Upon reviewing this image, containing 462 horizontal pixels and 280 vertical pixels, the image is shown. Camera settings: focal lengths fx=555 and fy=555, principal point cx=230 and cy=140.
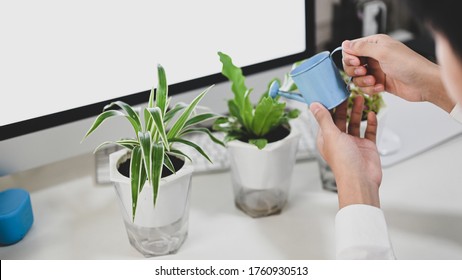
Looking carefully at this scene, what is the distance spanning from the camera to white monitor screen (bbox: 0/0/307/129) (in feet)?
2.07

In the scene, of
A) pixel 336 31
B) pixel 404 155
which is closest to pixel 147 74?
pixel 404 155

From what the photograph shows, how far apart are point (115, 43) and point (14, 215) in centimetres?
25

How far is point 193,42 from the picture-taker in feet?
2.35

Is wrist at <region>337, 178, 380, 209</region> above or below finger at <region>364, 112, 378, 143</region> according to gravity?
below

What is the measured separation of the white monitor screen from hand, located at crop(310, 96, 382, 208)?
0.15 m

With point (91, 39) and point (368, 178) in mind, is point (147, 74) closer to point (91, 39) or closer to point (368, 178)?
point (91, 39)

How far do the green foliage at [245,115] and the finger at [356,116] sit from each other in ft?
0.25

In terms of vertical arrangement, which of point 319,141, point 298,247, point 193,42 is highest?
point 193,42

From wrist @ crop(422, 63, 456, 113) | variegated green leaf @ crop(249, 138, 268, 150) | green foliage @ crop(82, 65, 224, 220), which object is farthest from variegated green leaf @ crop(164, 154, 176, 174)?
wrist @ crop(422, 63, 456, 113)

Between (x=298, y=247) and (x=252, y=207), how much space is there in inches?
3.5

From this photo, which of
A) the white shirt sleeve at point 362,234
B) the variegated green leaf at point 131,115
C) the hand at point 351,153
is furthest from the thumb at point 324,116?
the variegated green leaf at point 131,115

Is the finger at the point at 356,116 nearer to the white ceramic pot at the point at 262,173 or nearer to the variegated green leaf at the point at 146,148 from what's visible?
the white ceramic pot at the point at 262,173

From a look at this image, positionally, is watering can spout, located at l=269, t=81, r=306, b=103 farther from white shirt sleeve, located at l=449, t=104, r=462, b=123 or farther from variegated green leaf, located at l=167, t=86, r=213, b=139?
white shirt sleeve, located at l=449, t=104, r=462, b=123

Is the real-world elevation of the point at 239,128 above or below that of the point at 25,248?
above
